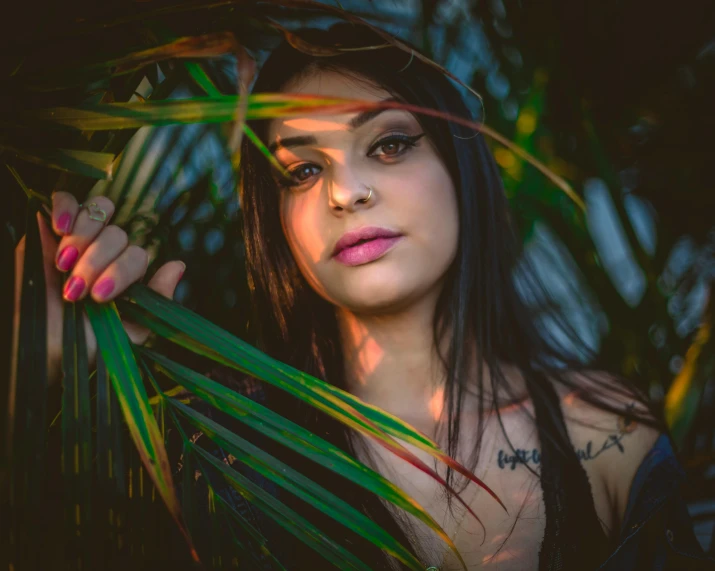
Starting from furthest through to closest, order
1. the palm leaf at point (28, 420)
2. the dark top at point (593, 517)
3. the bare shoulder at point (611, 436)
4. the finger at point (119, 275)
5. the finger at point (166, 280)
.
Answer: the bare shoulder at point (611, 436), the dark top at point (593, 517), the finger at point (166, 280), the finger at point (119, 275), the palm leaf at point (28, 420)

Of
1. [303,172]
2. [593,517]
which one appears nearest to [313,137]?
[303,172]

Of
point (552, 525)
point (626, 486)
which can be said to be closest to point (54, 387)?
point (552, 525)

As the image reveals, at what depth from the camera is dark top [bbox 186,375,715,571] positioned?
34.7 inches

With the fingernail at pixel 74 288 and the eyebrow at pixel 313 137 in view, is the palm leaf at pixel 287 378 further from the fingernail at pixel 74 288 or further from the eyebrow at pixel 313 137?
the eyebrow at pixel 313 137

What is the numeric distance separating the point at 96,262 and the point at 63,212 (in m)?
0.07

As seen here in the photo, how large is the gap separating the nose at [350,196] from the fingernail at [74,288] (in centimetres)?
43

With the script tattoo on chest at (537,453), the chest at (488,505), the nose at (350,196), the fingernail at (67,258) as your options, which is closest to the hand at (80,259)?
the fingernail at (67,258)

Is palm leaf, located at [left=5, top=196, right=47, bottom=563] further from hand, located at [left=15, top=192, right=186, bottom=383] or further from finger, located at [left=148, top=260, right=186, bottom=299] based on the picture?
finger, located at [left=148, top=260, right=186, bottom=299]

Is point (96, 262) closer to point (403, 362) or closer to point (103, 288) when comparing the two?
point (103, 288)

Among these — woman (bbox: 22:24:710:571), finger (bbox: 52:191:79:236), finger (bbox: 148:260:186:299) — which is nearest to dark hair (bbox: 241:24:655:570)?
woman (bbox: 22:24:710:571)

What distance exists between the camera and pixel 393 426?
0.58 metres

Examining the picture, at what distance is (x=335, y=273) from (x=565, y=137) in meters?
0.71

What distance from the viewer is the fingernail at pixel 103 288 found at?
1.98ft

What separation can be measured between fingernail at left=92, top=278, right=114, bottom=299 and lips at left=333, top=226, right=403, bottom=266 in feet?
1.33
